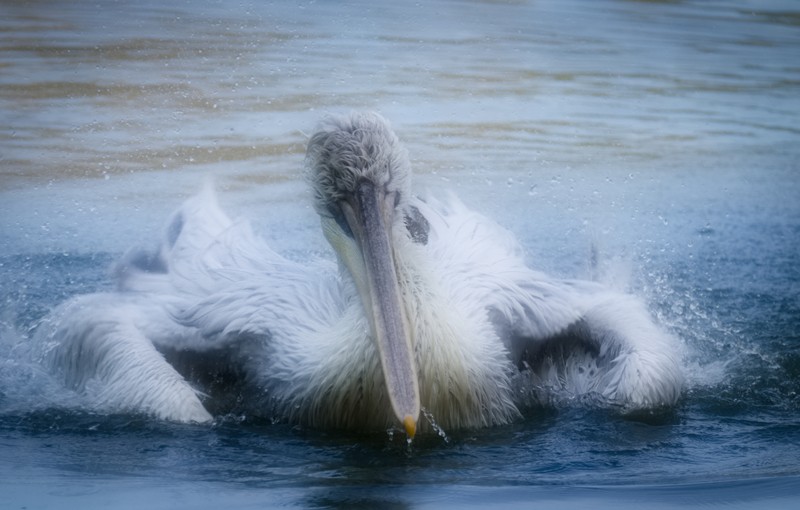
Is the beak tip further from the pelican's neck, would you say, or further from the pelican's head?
the pelican's neck

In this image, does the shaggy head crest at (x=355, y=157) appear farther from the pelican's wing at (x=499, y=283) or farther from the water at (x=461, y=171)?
the water at (x=461, y=171)

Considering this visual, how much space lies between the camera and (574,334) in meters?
4.12

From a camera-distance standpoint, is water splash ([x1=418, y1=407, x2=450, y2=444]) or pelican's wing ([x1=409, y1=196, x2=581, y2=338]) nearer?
water splash ([x1=418, y1=407, x2=450, y2=444])

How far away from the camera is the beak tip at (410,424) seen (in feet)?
11.1

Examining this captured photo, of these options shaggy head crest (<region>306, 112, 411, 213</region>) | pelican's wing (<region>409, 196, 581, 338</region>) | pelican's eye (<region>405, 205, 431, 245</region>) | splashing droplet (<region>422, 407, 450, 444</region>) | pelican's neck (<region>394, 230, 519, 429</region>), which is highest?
shaggy head crest (<region>306, 112, 411, 213</region>)

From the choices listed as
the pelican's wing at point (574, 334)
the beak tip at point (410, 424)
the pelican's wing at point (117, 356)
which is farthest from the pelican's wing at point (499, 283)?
the pelican's wing at point (117, 356)

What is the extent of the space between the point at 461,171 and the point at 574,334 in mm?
2829

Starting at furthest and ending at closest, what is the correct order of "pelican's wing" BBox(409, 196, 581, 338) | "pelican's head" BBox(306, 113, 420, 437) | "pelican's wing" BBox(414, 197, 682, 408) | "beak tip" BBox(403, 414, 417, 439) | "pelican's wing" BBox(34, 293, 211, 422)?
"pelican's wing" BBox(409, 196, 581, 338)
"pelican's wing" BBox(414, 197, 682, 408)
"pelican's wing" BBox(34, 293, 211, 422)
"pelican's head" BBox(306, 113, 420, 437)
"beak tip" BBox(403, 414, 417, 439)

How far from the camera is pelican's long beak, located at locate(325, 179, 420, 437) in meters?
3.44

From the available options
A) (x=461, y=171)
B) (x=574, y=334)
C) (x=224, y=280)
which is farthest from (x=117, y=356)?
(x=461, y=171)

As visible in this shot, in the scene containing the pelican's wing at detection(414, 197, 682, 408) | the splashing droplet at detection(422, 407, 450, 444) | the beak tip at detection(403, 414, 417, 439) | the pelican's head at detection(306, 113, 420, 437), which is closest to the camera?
the beak tip at detection(403, 414, 417, 439)

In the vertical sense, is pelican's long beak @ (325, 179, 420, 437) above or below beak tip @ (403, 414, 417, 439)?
above

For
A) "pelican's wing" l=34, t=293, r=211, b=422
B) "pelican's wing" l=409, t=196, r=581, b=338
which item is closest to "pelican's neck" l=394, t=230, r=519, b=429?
"pelican's wing" l=409, t=196, r=581, b=338

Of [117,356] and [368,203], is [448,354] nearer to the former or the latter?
[368,203]
